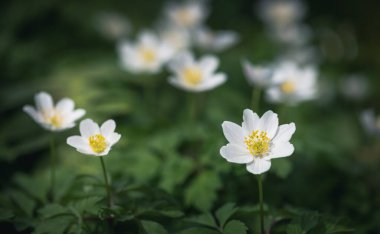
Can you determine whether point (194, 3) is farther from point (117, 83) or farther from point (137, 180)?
point (137, 180)

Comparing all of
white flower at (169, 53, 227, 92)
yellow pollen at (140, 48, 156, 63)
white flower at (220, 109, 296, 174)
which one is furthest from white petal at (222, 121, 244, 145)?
yellow pollen at (140, 48, 156, 63)

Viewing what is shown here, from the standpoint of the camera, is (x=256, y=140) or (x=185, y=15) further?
(x=185, y=15)

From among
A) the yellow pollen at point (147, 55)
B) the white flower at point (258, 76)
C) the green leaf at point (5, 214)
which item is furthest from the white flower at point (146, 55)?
the green leaf at point (5, 214)

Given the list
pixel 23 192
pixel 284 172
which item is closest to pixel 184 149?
pixel 284 172

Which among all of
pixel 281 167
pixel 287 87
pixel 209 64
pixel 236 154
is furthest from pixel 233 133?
pixel 287 87

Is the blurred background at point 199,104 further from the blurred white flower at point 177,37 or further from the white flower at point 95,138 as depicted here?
the white flower at point 95,138

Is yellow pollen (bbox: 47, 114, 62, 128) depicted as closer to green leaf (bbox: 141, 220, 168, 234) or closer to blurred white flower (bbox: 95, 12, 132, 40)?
green leaf (bbox: 141, 220, 168, 234)

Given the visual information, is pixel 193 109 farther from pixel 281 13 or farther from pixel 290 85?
pixel 281 13
